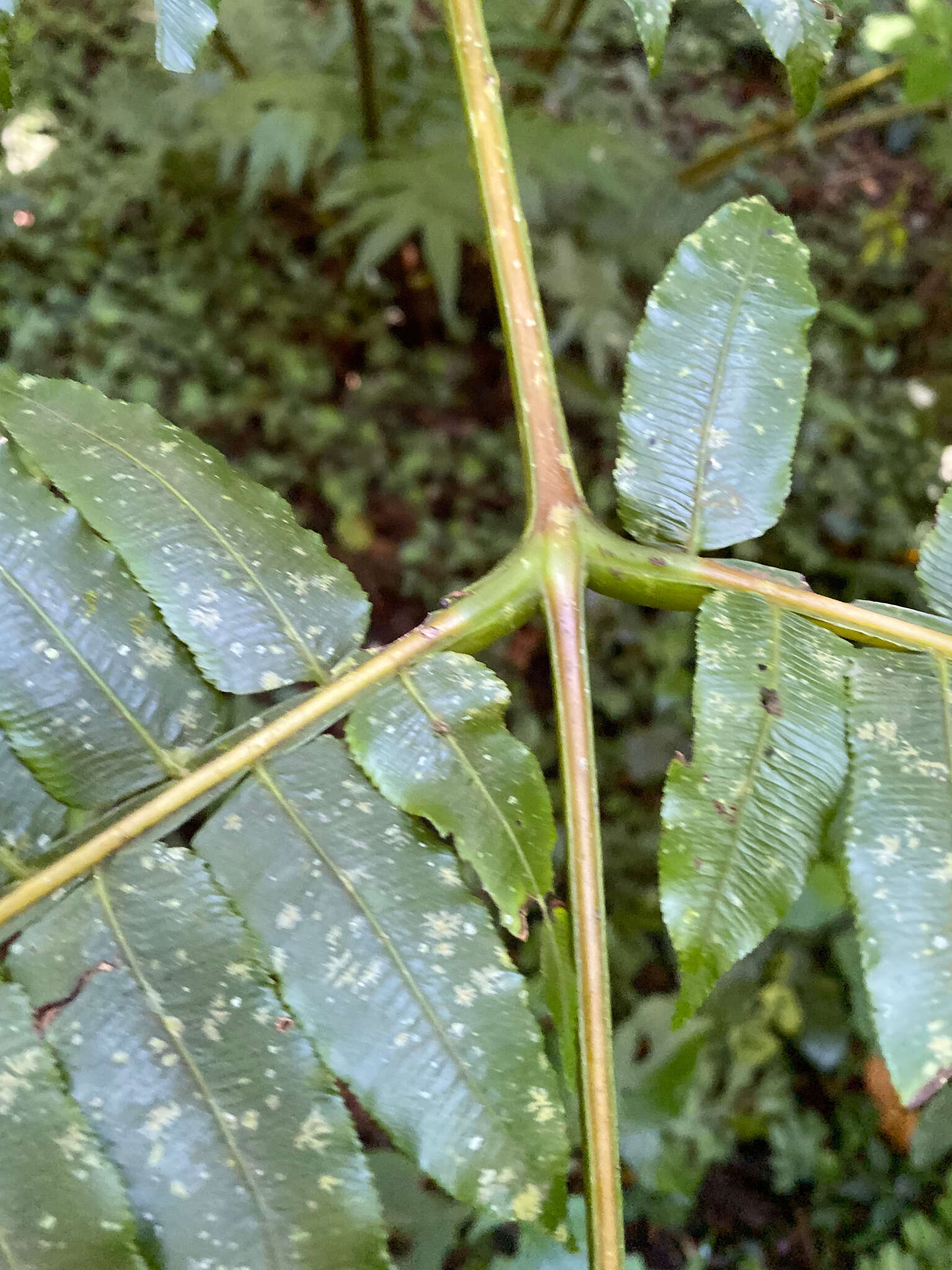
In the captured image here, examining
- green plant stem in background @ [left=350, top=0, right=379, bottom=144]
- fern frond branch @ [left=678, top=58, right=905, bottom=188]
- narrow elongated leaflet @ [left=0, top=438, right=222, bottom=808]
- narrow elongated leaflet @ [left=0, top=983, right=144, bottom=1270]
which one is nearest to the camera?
narrow elongated leaflet @ [left=0, top=983, right=144, bottom=1270]

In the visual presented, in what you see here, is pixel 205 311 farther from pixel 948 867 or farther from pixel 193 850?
pixel 948 867

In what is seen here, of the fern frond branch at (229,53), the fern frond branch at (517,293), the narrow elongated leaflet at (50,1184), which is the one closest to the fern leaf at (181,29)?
the fern frond branch at (517,293)

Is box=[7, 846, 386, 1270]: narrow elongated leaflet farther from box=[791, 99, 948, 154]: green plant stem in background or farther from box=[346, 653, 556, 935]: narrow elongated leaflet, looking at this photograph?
box=[791, 99, 948, 154]: green plant stem in background

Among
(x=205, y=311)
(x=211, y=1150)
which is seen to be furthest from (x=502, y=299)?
(x=205, y=311)


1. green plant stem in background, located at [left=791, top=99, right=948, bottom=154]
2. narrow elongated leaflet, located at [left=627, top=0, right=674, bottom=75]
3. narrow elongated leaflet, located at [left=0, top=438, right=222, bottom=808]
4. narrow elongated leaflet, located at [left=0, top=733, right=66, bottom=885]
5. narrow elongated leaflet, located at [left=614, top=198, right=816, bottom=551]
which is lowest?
narrow elongated leaflet, located at [left=0, top=733, right=66, bottom=885]

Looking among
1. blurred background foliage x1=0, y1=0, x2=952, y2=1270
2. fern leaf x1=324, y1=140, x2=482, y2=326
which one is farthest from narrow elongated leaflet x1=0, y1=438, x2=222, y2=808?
fern leaf x1=324, y1=140, x2=482, y2=326

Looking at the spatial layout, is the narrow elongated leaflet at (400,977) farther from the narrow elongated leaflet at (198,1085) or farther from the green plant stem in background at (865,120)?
the green plant stem in background at (865,120)
